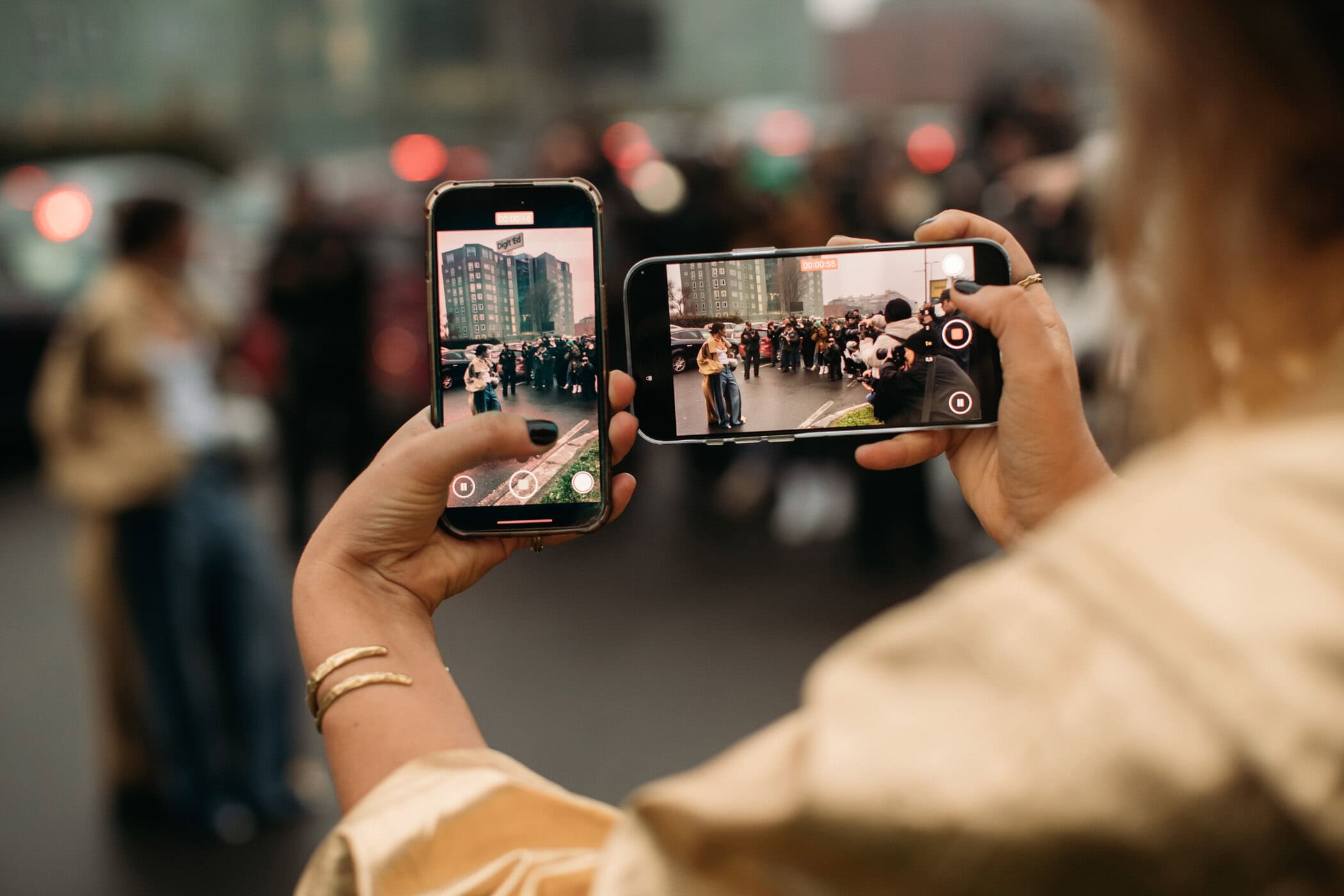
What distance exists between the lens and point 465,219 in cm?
156

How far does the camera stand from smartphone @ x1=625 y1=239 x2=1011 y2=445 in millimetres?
1557

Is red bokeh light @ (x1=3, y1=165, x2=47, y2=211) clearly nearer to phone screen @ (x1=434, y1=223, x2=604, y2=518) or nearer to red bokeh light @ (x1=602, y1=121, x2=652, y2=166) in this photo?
red bokeh light @ (x1=602, y1=121, x2=652, y2=166)

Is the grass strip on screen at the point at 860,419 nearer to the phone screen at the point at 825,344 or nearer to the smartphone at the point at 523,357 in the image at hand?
the phone screen at the point at 825,344

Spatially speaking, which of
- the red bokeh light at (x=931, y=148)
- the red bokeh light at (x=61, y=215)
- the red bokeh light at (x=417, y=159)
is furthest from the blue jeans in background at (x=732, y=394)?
the red bokeh light at (x=417, y=159)

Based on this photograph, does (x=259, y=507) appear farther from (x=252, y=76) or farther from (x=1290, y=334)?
(x=252, y=76)

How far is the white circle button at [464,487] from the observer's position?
149 cm

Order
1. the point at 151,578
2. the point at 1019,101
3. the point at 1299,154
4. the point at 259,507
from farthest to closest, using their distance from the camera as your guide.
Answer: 1. the point at 259,507
2. the point at 1019,101
3. the point at 151,578
4. the point at 1299,154

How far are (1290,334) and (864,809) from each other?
36 cm

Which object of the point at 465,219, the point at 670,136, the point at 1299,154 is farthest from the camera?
the point at 670,136

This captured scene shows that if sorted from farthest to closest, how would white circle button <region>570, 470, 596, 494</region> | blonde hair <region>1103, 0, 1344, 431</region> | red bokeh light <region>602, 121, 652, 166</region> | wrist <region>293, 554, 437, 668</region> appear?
red bokeh light <region>602, 121, 652, 166</region>
white circle button <region>570, 470, 596, 494</region>
wrist <region>293, 554, 437, 668</region>
blonde hair <region>1103, 0, 1344, 431</region>

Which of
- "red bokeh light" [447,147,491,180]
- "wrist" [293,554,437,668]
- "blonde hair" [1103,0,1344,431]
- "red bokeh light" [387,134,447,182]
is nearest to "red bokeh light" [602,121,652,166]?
"red bokeh light" [447,147,491,180]

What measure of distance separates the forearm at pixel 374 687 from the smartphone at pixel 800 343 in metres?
0.50

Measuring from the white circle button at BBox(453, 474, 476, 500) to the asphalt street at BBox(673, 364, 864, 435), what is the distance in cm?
30

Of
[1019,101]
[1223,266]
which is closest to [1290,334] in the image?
[1223,266]
